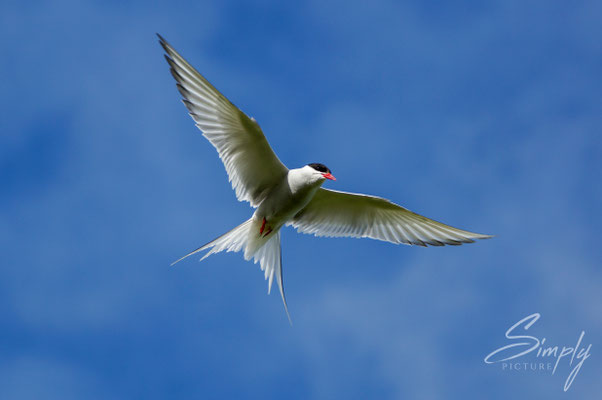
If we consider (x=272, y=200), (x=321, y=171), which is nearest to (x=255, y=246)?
(x=272, y=200)

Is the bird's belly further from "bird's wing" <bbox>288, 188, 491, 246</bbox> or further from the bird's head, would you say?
"bird's wing" <bbox>288, 188, 491, 246</bbox>

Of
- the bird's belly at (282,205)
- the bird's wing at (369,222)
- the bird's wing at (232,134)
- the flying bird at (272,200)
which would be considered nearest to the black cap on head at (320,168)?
the flying bird at (272,200)

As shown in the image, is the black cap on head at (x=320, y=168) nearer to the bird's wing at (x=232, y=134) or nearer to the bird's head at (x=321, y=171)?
the bird's head at (x=321, y=171)

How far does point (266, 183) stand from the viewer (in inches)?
336

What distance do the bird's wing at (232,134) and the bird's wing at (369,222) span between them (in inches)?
33.3

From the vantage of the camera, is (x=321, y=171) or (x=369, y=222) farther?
(x=369, y=222)

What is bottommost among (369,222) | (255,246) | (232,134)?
(255,246)

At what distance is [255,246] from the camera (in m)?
8.63

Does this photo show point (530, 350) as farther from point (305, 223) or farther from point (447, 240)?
point (305, 223)

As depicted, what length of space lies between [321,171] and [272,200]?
828mm

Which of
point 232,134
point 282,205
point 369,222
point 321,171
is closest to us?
point 321,171

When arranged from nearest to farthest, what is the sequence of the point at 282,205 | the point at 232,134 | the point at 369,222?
the point at 232,134 → the point at 282,205 → the point at 369,222

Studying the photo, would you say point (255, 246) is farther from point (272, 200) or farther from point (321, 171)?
point (321, 171)

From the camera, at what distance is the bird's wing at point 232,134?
24.7 ft
